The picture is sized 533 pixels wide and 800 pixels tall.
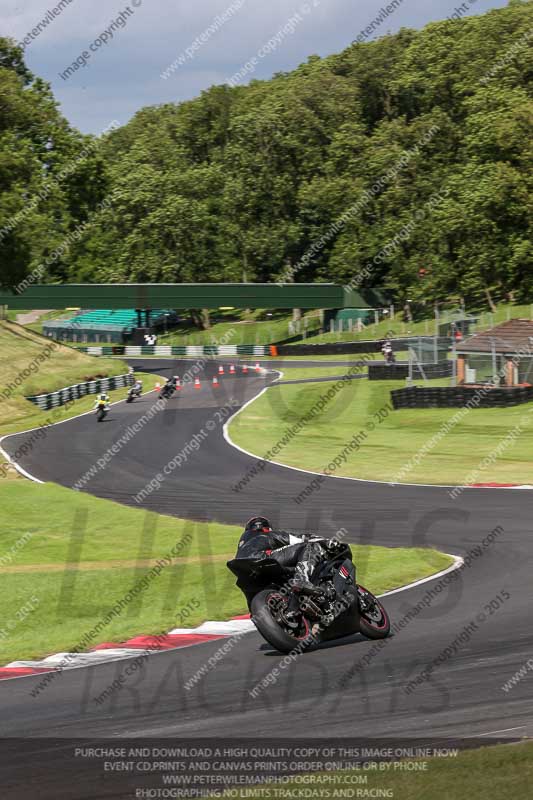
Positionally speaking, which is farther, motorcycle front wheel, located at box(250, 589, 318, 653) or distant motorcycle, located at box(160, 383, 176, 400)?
distant motorcycle, located at box(160, 383, 176, 400)

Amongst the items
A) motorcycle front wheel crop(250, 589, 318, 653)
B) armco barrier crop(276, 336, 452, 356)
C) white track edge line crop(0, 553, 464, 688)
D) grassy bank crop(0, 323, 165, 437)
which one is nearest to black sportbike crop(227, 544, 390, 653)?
motorcycle front wheel crop(250, 589, 318, 653)

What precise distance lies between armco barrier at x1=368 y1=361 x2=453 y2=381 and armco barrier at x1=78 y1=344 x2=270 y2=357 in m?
30.1

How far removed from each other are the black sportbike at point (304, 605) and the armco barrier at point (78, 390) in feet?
126

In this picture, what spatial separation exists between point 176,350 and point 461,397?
155 ft

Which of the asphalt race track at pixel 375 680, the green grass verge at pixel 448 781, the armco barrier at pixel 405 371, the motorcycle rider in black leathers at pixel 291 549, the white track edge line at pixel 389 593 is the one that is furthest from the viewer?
the armco barrier at pixel 405 371

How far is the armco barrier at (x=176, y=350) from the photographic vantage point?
79688 millimetres

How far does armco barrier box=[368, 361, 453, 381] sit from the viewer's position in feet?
141

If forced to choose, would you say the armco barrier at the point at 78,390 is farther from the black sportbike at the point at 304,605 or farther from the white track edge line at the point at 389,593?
the black sportbike at the point at 304,605

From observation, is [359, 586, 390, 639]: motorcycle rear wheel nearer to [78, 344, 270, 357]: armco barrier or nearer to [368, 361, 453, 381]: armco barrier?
[368, 361, 453, 381]: armco barrier

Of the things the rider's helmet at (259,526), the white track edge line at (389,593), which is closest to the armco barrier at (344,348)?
the white track edge line at (389,593)

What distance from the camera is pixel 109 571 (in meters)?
15.6

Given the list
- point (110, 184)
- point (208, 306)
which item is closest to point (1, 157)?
point (110, 184)

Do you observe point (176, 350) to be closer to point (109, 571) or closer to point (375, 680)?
point (109, 571)

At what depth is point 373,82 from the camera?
96.2 meters
